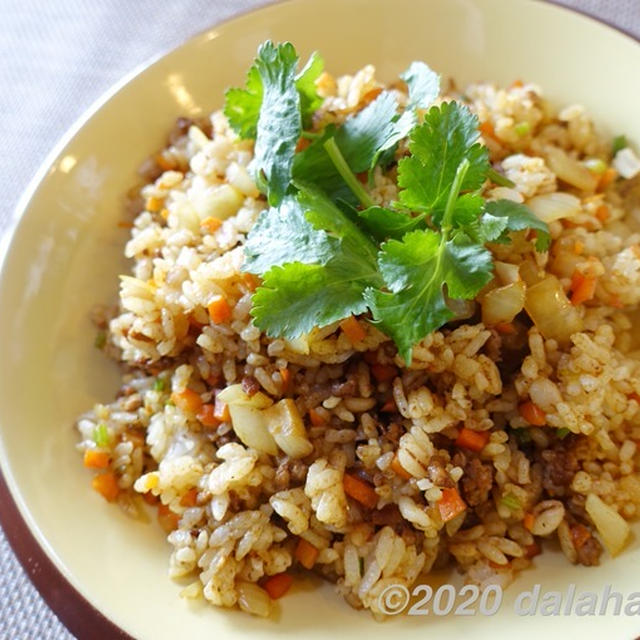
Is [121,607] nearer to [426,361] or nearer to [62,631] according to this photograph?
[62,631]

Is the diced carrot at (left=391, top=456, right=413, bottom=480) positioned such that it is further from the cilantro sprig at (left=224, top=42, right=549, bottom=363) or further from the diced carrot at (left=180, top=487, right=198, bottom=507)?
the diced carrot at (left=180, top=487, right=198, bottom=507)

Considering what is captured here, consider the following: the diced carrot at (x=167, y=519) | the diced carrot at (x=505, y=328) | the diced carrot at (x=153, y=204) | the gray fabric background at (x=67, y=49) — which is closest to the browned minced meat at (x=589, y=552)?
the diced carrot at (x=505, y=328)

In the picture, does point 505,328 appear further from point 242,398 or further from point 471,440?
point 242,398

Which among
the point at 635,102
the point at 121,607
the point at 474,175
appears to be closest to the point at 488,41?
the point at 635,102

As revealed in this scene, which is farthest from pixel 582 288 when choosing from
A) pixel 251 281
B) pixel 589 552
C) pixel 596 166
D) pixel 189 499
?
pixel 189 499

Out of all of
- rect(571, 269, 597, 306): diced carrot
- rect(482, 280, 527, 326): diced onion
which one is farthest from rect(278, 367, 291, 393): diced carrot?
rect(571, 269, 597, 306): diced carrot

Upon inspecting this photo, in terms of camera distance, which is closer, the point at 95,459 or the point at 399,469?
the point at 399,469
